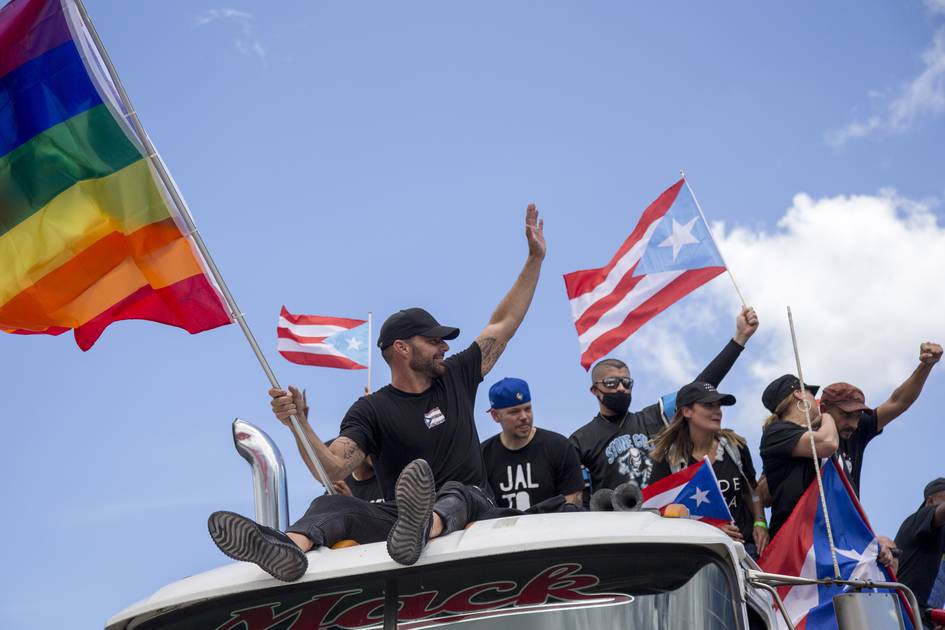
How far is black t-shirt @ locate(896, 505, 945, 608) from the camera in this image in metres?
8.48

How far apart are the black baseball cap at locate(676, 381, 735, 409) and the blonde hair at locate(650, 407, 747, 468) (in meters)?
0.08

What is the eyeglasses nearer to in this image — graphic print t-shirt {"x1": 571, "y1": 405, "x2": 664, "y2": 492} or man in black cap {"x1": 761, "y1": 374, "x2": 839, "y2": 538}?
graphic print t-shirt {"x1": 571, "y1": 405, "x2": 664, "y2": 492}

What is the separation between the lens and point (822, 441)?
7434 millimetres

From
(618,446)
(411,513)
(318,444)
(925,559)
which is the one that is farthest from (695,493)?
(411,513)

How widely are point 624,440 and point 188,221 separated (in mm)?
3386

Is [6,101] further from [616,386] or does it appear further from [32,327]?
[616,386]

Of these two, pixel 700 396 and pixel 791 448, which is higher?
pixel 700 396

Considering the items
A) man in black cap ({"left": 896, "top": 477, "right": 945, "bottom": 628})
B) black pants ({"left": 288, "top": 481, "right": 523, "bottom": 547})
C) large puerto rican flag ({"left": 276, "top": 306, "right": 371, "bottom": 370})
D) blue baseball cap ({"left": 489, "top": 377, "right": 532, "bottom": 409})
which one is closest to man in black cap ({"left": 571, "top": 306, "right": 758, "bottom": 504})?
blue baseball cap ({"left": 489, "top": 377, "right": 532, "bottom": 409})

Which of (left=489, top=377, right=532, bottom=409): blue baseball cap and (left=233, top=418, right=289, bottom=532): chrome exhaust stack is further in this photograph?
(left=489, top=377, right=532, bottom=409): blue baseball cap

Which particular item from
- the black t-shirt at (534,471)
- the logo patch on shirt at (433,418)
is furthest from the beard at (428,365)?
the black t-shirt at (534,471)

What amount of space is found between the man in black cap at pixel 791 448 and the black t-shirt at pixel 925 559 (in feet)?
4.22

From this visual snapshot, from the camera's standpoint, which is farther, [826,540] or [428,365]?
[826,540]

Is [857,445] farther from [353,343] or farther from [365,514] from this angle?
[353,343]

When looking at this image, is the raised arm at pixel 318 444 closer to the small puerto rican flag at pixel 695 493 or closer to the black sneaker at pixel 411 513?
the small puerto rican flag at pixel 695 493
